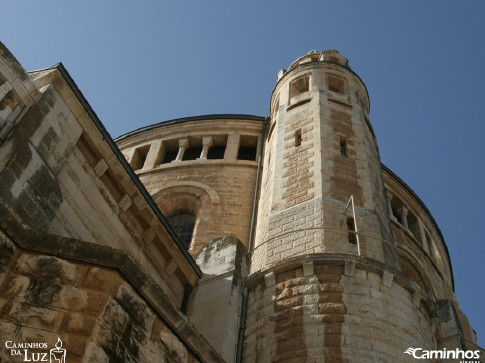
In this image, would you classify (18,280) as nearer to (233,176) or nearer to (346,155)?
(346,155)

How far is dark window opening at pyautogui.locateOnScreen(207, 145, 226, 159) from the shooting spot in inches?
766

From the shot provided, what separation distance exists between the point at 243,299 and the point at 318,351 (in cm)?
197

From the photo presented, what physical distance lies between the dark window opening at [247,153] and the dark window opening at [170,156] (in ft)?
7.47

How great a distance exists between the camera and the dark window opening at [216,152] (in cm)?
1946

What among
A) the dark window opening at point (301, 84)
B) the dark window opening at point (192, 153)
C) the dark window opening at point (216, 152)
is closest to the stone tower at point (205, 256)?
the dark window opening at point (301, 84)

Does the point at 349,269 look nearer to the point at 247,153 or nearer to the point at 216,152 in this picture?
the point at 247,153

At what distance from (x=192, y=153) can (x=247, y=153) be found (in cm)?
192

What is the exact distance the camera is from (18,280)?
455 centimetres

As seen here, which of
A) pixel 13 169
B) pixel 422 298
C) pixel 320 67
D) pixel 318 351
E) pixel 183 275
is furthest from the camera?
pixel 320 67

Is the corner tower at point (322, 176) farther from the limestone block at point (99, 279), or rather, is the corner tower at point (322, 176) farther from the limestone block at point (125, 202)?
the limestone block at point (99, 279)

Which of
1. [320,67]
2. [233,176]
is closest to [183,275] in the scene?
[233,176]

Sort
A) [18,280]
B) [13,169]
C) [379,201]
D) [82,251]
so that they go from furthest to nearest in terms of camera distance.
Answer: [379,201]
[13,169]
[82,251]
[18,280]

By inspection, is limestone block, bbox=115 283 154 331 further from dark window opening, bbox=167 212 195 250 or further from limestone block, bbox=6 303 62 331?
dark window opening, bbox=167 212 195 250

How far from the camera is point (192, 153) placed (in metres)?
19.9
